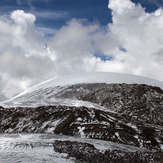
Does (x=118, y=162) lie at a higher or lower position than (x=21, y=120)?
lower

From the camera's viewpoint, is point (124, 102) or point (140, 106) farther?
point (124, 102)

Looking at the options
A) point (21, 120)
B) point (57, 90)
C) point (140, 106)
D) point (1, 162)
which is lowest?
point (1, 162)

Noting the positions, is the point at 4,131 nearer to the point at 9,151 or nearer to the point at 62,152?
the point at 9,151

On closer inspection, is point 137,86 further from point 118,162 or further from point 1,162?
point 1,162

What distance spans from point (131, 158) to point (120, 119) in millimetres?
17868

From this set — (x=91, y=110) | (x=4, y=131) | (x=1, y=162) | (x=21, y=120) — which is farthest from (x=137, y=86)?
(x=1, y=162)

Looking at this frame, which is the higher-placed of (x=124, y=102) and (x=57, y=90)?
(x=57, y=90)

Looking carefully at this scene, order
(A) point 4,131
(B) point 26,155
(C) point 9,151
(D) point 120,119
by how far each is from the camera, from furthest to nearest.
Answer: (D) point 120,119 < (A) point 4,131 < (C) point 9,151 < (B) point 26,155

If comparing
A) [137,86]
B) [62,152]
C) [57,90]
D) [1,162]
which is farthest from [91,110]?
[57,90]

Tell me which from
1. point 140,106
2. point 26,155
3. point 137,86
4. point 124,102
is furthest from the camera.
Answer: point 137,86

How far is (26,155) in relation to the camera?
57.1 feet

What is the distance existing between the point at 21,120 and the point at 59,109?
7058 mm

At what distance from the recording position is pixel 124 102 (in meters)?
51.0

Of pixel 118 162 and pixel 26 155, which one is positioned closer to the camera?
pixel 118 162
